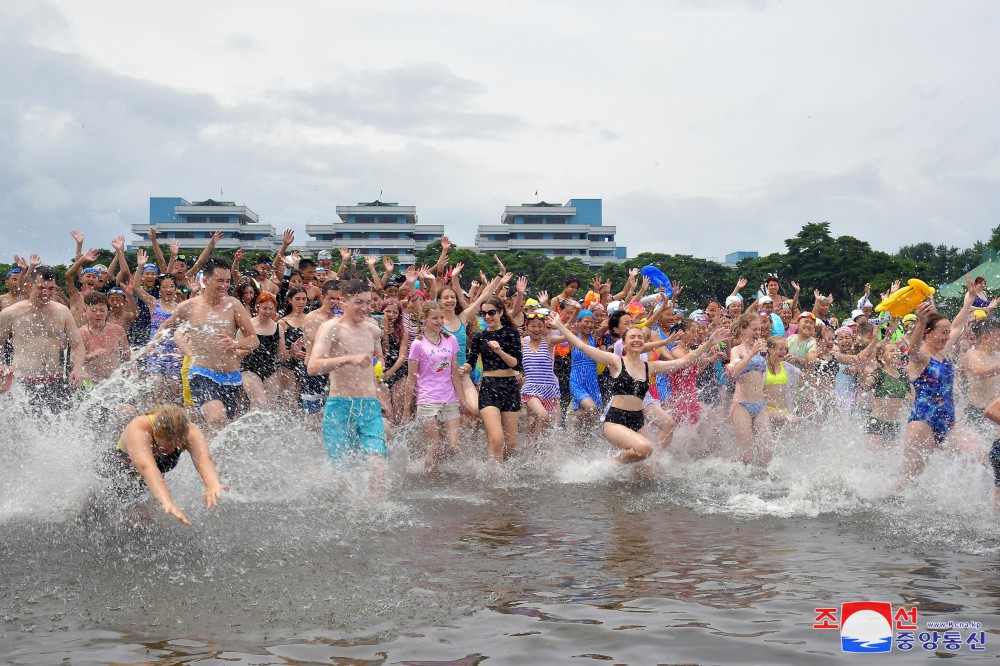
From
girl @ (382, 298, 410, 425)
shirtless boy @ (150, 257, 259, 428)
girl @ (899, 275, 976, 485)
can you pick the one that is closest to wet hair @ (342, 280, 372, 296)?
shirtless boy @ (150, 257, 259, 428)

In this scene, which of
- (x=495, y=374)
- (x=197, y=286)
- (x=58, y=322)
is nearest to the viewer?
(x=58, y=322)

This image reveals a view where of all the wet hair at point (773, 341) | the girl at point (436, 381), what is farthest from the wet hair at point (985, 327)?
the girl at point (436, 381)

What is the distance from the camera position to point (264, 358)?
10.4 metres

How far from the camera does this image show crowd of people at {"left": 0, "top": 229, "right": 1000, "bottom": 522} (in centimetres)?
845

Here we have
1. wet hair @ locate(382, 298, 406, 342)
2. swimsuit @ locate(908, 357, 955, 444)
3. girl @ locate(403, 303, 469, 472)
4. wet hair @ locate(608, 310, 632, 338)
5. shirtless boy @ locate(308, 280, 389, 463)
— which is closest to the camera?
shirtless boy @ locate(308, 280, 389, 463)

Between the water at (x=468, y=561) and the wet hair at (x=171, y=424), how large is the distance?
2.66ft

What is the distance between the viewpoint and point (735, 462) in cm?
1113

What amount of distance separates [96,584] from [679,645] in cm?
340

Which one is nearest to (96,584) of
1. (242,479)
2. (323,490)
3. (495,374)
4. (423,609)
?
(423,609)

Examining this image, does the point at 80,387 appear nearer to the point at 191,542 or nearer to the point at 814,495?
the point at 191,542

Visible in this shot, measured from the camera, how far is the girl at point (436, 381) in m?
10.2

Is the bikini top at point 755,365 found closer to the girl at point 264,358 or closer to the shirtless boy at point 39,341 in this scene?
the girl at point 264,358

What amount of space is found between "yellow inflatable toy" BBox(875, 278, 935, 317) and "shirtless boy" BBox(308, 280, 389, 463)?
6165 mm

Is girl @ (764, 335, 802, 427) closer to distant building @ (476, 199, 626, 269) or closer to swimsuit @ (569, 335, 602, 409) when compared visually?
swimsuit @ (569, 335, 602, 409)
